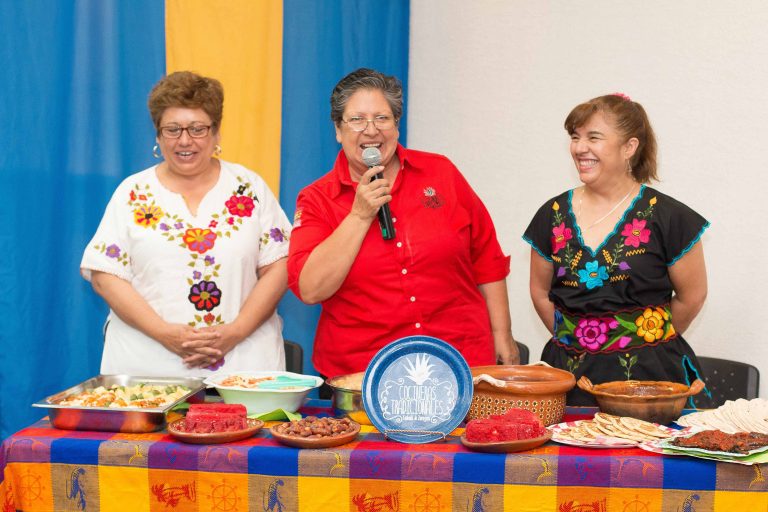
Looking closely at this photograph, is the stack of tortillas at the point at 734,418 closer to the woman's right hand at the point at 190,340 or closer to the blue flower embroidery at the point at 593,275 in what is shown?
the blue flower embroidery at the point at 593,275

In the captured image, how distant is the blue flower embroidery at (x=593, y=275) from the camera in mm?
2393

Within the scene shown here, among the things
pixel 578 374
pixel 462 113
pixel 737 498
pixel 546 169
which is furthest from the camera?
pixel 462 113

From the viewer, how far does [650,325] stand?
2.40 meters

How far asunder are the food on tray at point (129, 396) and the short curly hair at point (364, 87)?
2.90 ft

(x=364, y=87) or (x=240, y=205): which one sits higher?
(x=364, y=87)

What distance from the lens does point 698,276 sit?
96.3 inches

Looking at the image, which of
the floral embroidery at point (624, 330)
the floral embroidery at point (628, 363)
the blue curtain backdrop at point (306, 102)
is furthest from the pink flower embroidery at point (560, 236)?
the blue curtain backdrop at point (306, 102)

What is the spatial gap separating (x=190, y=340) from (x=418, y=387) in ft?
3.00

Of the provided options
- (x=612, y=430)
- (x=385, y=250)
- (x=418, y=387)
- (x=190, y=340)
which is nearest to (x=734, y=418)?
(x=612, y=430)

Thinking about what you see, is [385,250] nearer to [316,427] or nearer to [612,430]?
[316,427]

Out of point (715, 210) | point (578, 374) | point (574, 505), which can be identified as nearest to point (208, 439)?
point (574, 505)

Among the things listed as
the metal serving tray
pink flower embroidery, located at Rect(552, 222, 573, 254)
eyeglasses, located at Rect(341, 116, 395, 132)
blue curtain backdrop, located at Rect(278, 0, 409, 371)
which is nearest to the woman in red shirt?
eyeglasses, located at Rect(341, 116, 395, 132)

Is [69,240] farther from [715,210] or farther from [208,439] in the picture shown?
[715,210]

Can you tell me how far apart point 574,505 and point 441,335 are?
0.83 meters
